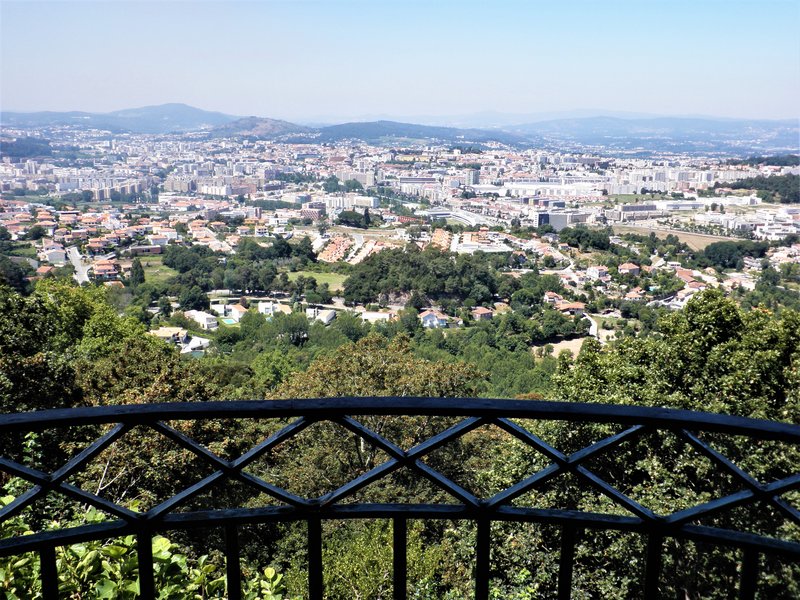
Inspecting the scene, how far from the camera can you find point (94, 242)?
34906 millimetres

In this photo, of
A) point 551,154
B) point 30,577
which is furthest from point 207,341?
point 551,154

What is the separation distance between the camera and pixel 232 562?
3.07 feet

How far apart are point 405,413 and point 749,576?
0.48 meters

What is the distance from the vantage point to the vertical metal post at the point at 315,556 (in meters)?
0.91

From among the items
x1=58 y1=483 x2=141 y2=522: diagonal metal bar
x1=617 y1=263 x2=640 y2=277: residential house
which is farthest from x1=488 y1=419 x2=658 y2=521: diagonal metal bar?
x1=617 y1=263 x2=640 y2=277: residential house

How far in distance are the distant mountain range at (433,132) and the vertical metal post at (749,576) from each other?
95.8 m

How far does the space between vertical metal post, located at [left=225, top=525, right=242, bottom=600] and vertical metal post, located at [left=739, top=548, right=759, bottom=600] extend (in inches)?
25.4

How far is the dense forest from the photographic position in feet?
8.32

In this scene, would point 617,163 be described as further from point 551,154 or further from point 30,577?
point 30,577

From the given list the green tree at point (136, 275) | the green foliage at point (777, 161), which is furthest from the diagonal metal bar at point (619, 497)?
the green foliage at point (777, 161)

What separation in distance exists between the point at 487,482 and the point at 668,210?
165ft

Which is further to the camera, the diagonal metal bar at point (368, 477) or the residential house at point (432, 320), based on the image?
the residential house at point (432, 320)

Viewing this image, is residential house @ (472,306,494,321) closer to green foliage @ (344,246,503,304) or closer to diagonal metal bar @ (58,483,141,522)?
green foliage @ (344,246,503,304)

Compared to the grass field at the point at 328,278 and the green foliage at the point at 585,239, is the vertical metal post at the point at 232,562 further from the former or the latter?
the green foliage at the point at 585,239
